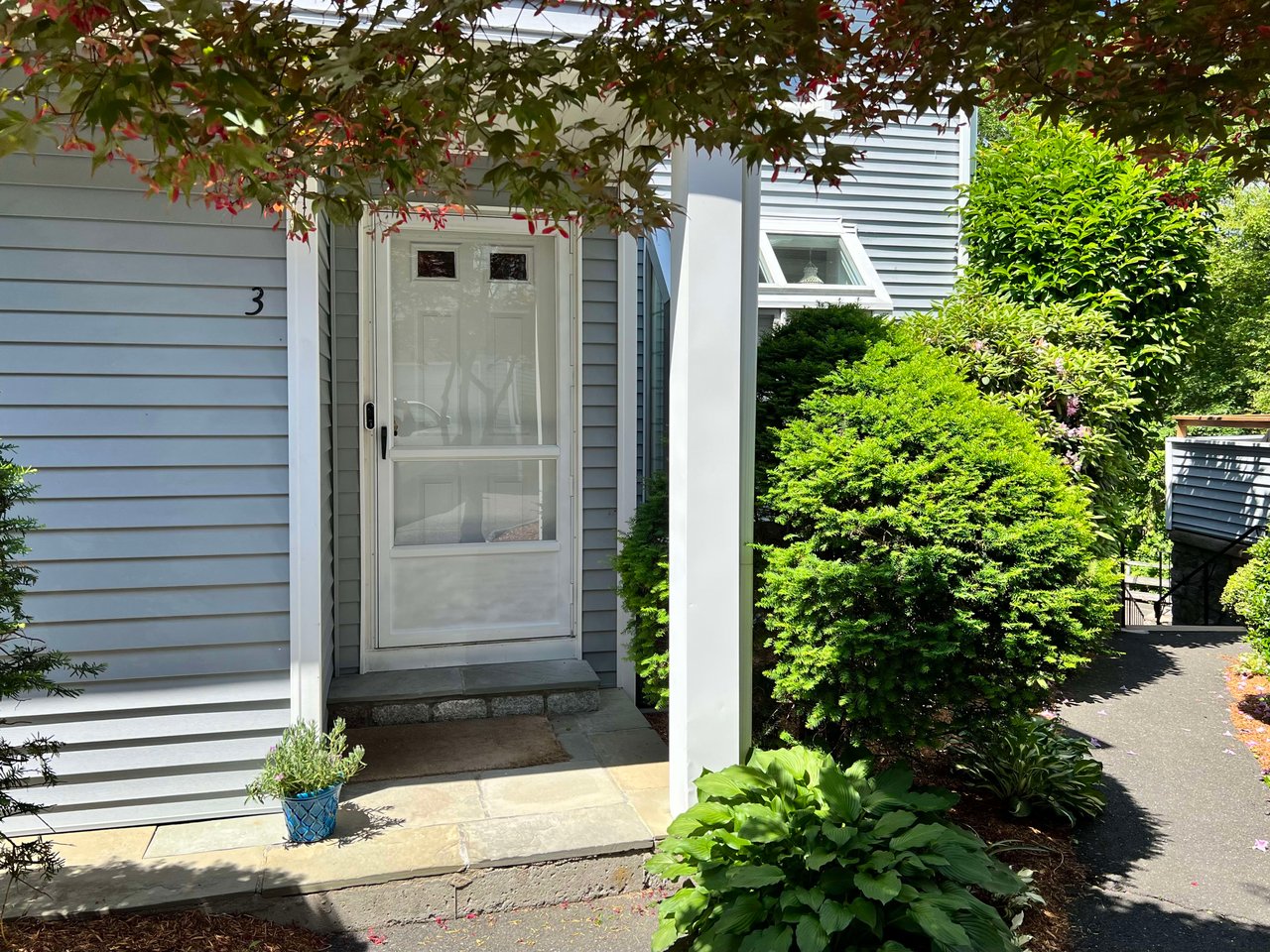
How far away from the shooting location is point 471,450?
4.99 m

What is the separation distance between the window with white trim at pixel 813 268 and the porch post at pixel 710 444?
8.79ft

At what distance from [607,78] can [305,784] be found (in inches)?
103

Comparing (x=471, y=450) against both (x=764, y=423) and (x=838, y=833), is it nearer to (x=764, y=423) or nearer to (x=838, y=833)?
(x=764, y=423)

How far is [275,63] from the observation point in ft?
7.41

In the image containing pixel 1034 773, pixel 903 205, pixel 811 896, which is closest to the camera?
pixel 811 896

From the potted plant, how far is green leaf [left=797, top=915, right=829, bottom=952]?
1.70m

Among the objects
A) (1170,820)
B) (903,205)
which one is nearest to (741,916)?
(1170,820)

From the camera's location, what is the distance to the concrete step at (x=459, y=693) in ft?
14.9

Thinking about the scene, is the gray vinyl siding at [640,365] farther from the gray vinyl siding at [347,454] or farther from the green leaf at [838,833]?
the green leaf at [838,833]

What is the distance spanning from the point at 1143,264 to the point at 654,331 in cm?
427

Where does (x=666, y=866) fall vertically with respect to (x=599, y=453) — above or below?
below

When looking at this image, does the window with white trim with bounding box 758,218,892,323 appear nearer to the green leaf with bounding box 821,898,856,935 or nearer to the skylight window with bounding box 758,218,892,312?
the skylight window with bounding box 758,218,892,312

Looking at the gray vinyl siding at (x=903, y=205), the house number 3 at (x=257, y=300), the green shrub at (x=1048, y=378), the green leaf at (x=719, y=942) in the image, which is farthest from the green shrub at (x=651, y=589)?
the gray vinyl siding at (x=903, y=205)

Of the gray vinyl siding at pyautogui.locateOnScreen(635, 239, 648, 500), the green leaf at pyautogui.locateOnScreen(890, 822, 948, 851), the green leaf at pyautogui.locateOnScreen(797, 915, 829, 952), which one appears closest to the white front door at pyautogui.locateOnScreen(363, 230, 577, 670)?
the gray vinyl siding at pyautogui.locateOnScreen(635, 239, 648, 500)
